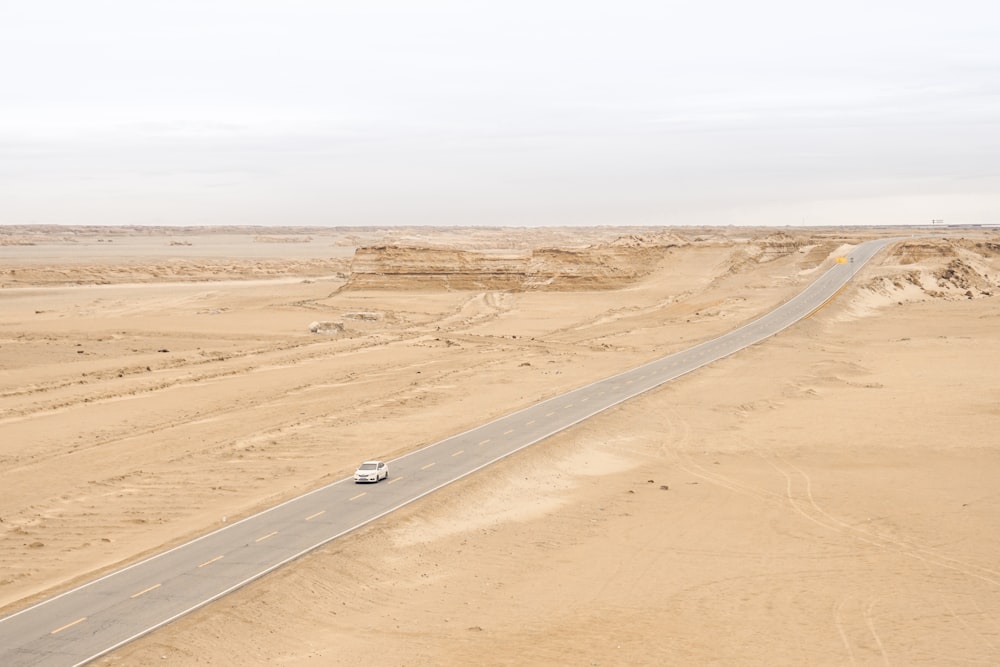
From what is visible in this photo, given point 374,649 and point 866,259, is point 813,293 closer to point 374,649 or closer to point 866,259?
point 866,259

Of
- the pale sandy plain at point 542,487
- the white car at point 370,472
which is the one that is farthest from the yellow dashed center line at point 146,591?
the white car at point 370,472

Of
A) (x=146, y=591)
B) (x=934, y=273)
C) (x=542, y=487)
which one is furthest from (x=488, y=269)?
(x=146, y=591)

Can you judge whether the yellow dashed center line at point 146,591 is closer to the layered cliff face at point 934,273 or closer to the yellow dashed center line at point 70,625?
the yellow dashed center line at point 70,625

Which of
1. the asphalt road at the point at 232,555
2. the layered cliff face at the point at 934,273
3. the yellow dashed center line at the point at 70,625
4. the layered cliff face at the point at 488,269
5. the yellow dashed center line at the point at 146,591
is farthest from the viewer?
the layered cliff face at the point at 488,269

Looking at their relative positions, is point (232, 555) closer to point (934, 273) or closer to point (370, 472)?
point (370, 472)

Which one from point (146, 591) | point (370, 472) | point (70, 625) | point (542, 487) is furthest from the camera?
point (542, 487)

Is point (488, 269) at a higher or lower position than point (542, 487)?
higher
